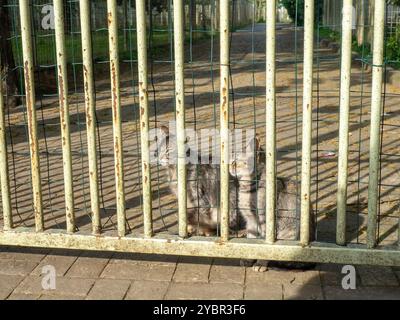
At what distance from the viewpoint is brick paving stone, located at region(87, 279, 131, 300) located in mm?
3990

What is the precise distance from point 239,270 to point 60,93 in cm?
181

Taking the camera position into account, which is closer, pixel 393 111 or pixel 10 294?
pixel 10 294

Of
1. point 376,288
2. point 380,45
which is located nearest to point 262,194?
point 376,288

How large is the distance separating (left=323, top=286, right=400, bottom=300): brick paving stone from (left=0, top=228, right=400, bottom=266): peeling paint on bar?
0.24 meters

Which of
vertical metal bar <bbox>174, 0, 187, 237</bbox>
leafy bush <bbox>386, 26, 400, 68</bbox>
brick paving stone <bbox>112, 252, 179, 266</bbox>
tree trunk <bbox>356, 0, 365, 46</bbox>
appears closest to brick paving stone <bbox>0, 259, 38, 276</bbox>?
brick paving stone <bbox>112, 252, 179, 266</bbox>

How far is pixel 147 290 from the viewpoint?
406 centimetres

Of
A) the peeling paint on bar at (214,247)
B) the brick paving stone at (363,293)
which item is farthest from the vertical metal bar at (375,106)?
the brick paving stone at (363,293)

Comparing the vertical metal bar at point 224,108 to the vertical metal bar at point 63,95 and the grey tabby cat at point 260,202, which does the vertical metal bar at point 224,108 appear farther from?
the vertical metal bar at point 63,95

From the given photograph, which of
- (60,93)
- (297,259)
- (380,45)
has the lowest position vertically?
(297,259)

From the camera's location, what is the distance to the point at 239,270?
4352mm

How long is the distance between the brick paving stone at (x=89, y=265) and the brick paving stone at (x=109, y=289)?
0.15m

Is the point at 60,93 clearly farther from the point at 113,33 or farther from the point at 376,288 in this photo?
the point at 376,288

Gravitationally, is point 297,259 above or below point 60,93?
below

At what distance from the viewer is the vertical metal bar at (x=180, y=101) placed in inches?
145
